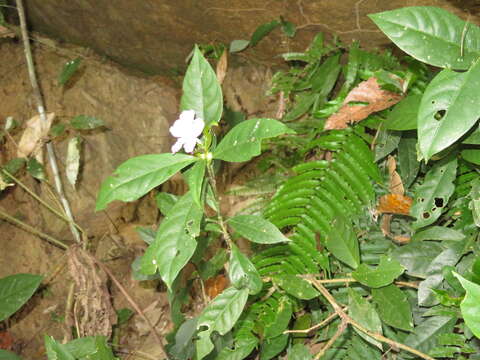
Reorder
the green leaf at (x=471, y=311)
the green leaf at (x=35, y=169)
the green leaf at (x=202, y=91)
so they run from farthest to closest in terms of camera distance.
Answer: the green leaf at (x=35, y=169) → the green leaf at (x=202, y=91) → the green leaf at (x=471, y=311)

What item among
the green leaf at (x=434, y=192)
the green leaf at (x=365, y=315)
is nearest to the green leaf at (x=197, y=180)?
the green leaf at (x=365, y=315)

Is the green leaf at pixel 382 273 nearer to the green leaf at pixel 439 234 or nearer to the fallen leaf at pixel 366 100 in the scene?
the green leaf at pixel 439 234

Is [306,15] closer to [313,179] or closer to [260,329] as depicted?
[313,179]

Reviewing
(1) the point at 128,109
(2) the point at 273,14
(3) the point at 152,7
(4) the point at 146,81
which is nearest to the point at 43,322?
(1) the point at 128,109

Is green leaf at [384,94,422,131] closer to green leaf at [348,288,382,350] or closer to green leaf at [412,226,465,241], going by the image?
green leaf at [412,226,465,241]

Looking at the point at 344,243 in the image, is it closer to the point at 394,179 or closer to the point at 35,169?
the point at 394,179

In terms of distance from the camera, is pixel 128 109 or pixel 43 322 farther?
pixel 128 109

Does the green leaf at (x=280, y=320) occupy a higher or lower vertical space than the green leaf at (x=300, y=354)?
lower
